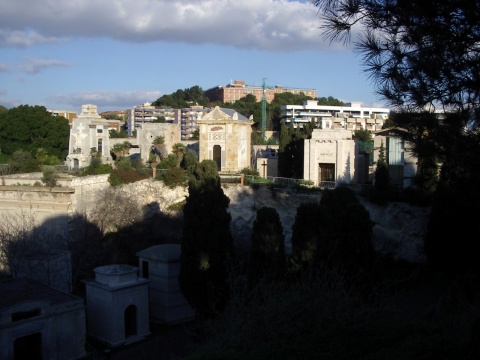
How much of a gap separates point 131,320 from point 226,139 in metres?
15.2

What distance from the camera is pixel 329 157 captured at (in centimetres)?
2639

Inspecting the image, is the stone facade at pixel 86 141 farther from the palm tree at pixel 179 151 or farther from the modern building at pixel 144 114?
the modern building at pixel 144 114

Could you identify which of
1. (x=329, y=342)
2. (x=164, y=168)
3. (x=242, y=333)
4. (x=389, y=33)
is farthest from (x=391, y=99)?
(x=164, y=168)

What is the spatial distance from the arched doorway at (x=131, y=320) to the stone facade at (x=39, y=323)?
2.07m

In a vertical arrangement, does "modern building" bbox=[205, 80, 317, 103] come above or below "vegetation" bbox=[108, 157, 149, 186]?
above

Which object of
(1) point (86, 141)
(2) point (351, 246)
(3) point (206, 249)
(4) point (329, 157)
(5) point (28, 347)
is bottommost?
(5) point (28, 347)

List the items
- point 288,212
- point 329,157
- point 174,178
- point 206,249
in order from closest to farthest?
1. point 206,249
2. point 288,212
3. point 329,157
4. point 174,178

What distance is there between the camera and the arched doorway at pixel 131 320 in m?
16.9

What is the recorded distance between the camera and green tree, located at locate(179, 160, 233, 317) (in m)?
16.0

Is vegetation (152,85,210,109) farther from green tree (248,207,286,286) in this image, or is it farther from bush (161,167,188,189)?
green tree (248,207,286,286)

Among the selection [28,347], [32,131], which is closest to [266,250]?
[28,347]

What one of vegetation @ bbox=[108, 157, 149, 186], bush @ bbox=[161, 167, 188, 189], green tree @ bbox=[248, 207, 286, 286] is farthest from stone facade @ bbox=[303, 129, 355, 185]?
green tree @ bbox=[248, 207, 286, 286]

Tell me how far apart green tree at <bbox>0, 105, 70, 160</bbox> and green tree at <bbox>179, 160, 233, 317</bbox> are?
21626mm

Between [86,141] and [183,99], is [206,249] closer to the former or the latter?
[86,141]
